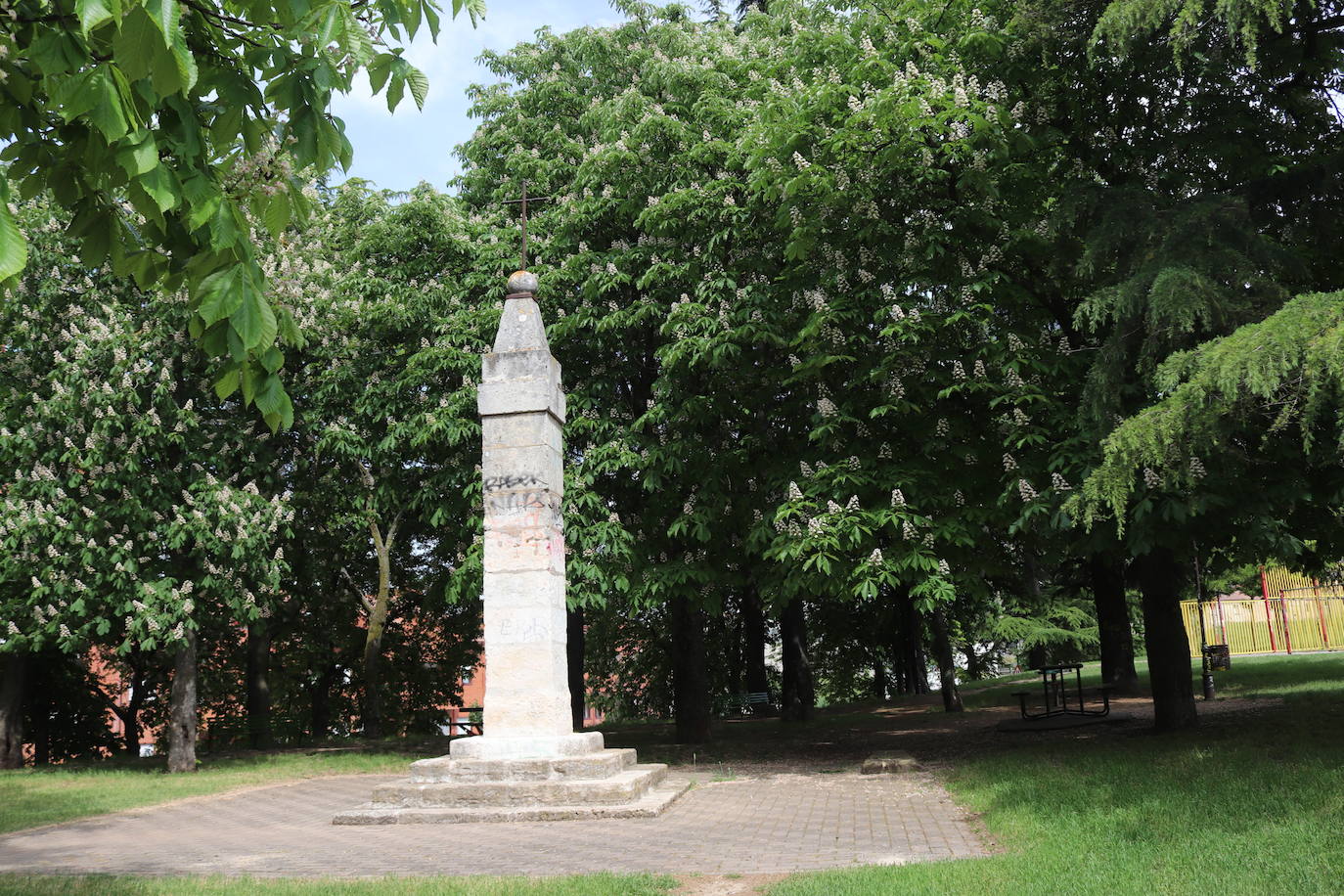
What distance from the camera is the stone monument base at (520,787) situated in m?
10.5

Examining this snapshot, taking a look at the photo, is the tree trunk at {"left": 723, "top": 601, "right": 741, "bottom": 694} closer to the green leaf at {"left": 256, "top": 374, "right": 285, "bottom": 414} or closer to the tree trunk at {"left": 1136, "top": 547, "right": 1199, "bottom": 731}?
the tree trunk at {"left": 1136, "top": 547, "right": 1199, "bottom": 731}

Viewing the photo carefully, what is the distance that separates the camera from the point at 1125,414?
1134 cm

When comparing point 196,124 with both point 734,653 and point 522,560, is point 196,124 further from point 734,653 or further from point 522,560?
point 734,653

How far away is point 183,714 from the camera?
59.6 feet

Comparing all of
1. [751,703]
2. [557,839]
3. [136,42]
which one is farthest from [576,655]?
[136,42]

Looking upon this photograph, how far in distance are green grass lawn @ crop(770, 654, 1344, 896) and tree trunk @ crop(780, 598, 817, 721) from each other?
34.6ft

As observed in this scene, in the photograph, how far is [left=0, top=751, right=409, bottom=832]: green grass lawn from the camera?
12.8m

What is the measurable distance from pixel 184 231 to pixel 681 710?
51.4 feet

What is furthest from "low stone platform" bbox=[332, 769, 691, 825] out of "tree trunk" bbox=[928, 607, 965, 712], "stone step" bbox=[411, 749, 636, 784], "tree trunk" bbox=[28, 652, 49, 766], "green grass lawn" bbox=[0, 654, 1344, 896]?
"tree trunk" bbox=[28, 652, 49, 766]

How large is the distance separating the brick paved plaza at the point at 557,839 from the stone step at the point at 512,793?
18.8 inches

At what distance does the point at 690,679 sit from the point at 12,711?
12.7 metres

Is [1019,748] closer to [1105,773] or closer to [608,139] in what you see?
[1105,773]

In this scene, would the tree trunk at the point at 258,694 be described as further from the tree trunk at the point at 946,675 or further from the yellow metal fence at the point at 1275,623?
the yellow metal fence at the point at 1275,623

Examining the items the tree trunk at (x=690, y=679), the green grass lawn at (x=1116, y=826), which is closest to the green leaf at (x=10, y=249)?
the green grass lawn at (x=1116, y=826)
